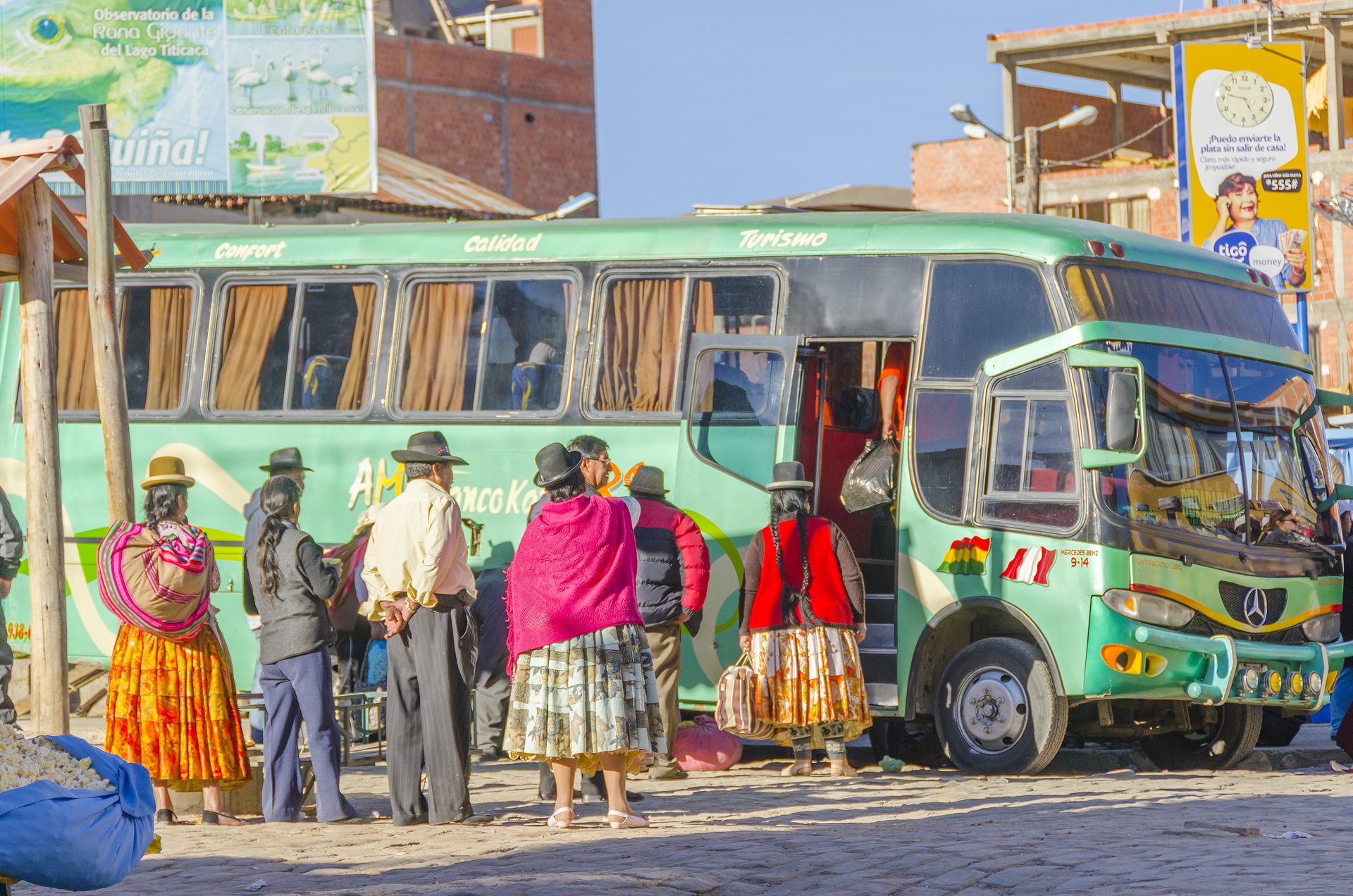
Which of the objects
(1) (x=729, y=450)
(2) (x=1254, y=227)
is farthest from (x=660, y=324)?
(2) (x=1254, y=227)

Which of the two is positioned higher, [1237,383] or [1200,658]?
[1237,383]

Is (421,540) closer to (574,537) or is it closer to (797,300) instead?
(574,537)

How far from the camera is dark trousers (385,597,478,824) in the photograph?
9.65 m

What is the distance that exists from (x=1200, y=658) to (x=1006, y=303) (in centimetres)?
248

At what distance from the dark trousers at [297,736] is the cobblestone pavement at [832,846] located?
18cm

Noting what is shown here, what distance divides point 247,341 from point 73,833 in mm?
9872

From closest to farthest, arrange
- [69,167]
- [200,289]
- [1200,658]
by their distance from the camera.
A: [69,167]
[1200,658]
[200,289]

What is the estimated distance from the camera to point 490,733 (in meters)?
13.5

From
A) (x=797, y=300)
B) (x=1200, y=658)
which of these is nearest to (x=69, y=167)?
(x=797, y=300)

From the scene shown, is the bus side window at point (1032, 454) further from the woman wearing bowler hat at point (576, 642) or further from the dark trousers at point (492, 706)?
the dark trousers at point (492, 706)

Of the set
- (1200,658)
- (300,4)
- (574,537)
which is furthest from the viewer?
(300,4)

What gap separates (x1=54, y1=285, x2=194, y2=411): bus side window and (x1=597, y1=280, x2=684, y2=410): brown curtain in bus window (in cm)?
364

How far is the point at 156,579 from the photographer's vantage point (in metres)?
9.46

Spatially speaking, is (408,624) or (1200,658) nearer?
(408,624)
